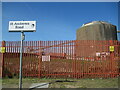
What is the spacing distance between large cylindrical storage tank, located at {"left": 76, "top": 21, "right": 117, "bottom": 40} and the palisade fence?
41.7m

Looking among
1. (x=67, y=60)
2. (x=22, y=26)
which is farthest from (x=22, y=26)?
(x=67, y=60)

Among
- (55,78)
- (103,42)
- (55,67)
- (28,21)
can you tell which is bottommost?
(55,78)

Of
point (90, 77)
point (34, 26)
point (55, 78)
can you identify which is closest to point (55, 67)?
point (55, 78)

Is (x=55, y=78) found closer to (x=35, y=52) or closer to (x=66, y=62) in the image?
(x=66, y=62)

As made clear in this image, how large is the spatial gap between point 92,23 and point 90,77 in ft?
148

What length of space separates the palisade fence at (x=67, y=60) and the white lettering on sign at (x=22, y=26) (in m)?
3.00

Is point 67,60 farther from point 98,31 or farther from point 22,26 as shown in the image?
point 98,31

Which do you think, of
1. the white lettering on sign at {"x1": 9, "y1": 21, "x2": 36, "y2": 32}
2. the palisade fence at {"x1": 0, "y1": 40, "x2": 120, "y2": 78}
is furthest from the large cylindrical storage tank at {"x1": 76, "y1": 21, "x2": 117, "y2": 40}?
the white lettering on sign at {"x1": 9, "y1": 21, "x2": 36, "y2": 32}

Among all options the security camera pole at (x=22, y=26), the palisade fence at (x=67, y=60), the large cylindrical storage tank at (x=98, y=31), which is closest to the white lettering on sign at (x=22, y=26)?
the security camera pole at (x=22, y=26)

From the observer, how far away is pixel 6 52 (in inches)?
363

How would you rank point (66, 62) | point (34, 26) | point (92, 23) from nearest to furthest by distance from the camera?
point (34, 26) < point (66, 62) < point (92, 23)

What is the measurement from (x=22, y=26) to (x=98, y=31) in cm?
4673

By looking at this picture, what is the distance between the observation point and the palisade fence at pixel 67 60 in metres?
8.96

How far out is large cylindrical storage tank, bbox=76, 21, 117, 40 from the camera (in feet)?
164
